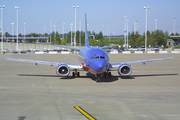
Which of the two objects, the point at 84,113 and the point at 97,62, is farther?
the point at 97,62

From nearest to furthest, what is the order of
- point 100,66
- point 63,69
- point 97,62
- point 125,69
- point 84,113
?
point 84,113 < point 100,66 < point 97,62 < point 63,69 < point 125,69

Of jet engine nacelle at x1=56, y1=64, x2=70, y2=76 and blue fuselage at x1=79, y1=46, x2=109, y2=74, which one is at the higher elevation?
blue fuselage at x1=79, y1=46, x2=109, y2=74

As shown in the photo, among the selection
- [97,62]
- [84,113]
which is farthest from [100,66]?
[84,113]

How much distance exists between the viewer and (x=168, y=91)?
19.4 metres

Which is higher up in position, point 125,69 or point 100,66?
point 100,66

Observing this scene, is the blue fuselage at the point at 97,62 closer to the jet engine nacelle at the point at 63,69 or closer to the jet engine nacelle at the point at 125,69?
the jet engine nacelle at the point at 63,69

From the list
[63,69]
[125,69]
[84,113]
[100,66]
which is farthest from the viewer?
[125,69]

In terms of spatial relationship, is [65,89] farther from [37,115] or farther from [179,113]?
[179,113]

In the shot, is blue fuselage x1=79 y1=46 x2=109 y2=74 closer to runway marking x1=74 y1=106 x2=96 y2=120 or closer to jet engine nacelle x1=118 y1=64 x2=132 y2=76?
jet engine nacelle x1=118 y1=64 x2=132 y2=76

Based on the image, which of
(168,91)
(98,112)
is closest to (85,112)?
(98,112)

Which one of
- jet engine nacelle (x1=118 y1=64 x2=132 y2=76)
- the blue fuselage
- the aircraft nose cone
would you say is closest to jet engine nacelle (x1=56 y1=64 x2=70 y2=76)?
the blue fuselage

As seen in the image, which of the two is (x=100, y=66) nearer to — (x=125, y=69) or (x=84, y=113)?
(x=125, y=69)

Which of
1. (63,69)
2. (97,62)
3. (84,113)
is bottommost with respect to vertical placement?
(84,113)

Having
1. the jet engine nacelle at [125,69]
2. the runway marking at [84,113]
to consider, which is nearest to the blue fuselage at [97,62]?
the jet engine nacelle at [125,69]
